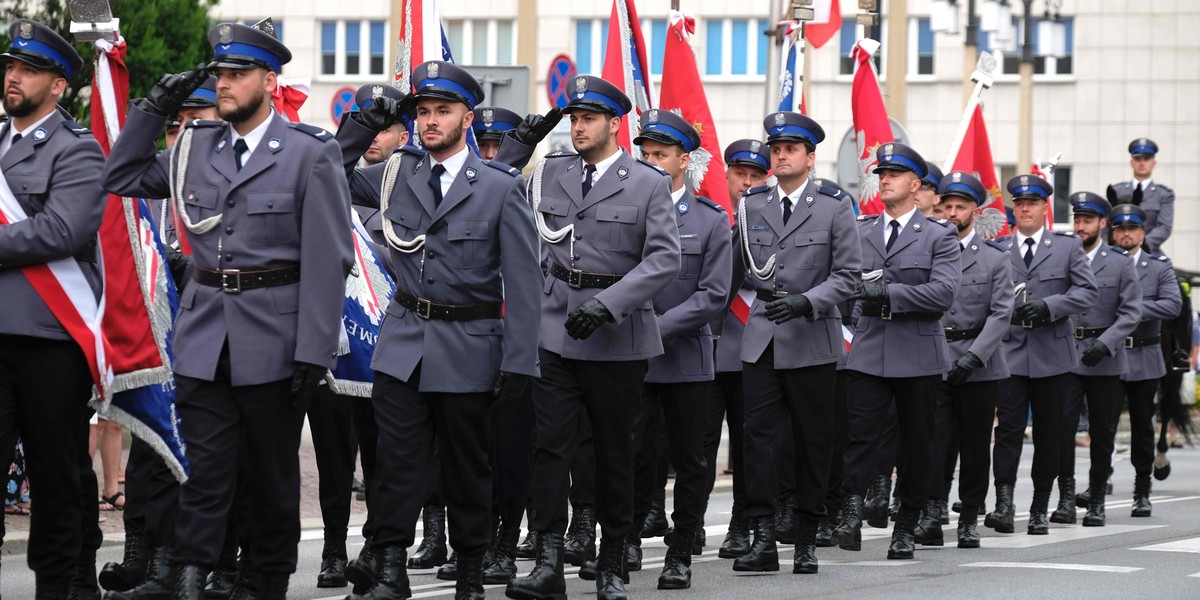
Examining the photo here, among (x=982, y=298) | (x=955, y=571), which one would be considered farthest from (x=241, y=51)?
(x=982, y=298)

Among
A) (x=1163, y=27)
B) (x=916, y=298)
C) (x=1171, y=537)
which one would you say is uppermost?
(x=1163, y=27)

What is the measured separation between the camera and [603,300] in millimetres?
8570

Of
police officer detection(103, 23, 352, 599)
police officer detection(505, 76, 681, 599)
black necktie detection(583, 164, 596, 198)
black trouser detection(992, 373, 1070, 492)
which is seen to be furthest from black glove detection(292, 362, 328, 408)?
black trouser detection(992, 373, 1070, 492)

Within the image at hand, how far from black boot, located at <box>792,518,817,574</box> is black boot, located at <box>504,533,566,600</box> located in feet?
6.41

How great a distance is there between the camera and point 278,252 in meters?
7.32

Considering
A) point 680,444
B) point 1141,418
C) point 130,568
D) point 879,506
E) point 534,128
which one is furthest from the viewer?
point 1141,418

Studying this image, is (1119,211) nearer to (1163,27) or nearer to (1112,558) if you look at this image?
(1112,558)

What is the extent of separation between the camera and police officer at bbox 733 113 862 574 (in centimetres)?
1015

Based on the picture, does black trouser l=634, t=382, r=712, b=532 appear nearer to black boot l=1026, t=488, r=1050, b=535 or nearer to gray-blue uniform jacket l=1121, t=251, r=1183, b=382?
black boot l=1026, t=488, r=1050, b=535

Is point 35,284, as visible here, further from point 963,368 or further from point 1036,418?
point 1036,418

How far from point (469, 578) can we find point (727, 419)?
3623 millimetres

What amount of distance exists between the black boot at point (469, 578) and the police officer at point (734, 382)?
8.88ft

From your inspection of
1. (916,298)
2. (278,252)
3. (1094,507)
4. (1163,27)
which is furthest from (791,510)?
(1163,27)

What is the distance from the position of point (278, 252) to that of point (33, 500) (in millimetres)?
1364
